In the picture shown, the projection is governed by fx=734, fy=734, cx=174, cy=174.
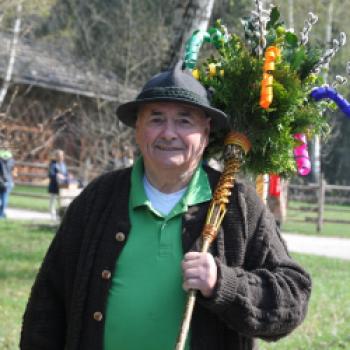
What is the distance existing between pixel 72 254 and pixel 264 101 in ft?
3.08

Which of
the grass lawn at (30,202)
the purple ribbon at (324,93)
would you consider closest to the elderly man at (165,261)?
the purple ribbon at (324,93)

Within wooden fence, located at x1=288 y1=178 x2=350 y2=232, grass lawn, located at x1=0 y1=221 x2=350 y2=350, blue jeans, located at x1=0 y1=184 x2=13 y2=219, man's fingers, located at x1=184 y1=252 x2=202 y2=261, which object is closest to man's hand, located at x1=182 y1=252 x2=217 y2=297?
man's fingers, located at x1=184 y1=252 x2=202 y2=261

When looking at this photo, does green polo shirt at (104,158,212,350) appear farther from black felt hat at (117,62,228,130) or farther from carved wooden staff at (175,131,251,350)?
black felt hat at (117,62,228,130)

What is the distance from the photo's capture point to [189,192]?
2807mm

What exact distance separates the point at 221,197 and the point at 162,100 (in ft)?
1.39

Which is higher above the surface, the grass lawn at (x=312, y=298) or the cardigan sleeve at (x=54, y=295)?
the cardigan sleeve at (x=54, y=295)

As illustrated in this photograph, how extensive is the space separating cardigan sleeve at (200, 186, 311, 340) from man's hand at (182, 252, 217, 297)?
0.03m

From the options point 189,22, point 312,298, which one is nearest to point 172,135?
point 189,22

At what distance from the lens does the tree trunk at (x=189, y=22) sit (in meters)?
6.64

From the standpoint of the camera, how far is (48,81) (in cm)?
2677

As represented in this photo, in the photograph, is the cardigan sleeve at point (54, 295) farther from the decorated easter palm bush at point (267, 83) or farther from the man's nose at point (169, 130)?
the decorated easter palm bush at point (267, 83)

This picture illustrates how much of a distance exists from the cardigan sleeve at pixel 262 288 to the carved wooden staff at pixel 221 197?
83mm

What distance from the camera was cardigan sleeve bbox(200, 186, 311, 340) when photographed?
2.53m

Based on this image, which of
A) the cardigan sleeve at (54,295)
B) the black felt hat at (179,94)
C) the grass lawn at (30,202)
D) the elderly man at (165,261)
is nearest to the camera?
the elderly man at (165,261)
